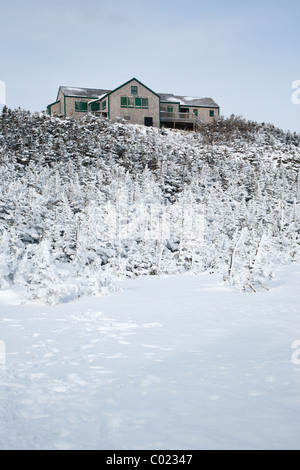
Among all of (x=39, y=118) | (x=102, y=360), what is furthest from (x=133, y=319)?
(x=39, y=118)

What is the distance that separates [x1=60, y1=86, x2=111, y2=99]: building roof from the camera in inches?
1802

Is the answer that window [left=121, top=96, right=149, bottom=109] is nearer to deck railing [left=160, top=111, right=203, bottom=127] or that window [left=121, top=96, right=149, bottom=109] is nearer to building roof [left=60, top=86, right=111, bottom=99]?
deck railing [left=160, top=111, right=203, bottom=127]

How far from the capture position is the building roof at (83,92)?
45.8 metres

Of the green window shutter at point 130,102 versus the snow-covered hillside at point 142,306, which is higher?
the green window shutter at point 130,102

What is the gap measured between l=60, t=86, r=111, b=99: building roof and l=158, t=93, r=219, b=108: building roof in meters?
8.91

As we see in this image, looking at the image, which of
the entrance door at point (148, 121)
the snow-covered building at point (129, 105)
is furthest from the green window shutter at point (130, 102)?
Answer: the entrance door at point (148, 121)

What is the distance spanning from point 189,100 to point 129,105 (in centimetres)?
1098

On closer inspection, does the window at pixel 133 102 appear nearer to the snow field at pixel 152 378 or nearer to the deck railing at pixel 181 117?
the deck railing at pixel 181 117

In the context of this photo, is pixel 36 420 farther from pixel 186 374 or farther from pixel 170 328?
pixel 170 328

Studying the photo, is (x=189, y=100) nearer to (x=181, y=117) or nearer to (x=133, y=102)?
(x=181, y=117)

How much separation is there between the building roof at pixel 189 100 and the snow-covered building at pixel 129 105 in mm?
161

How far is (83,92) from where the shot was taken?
4700 centimetres

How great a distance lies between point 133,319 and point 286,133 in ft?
144

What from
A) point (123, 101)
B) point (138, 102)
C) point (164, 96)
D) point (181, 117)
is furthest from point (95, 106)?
point (181, 117)
